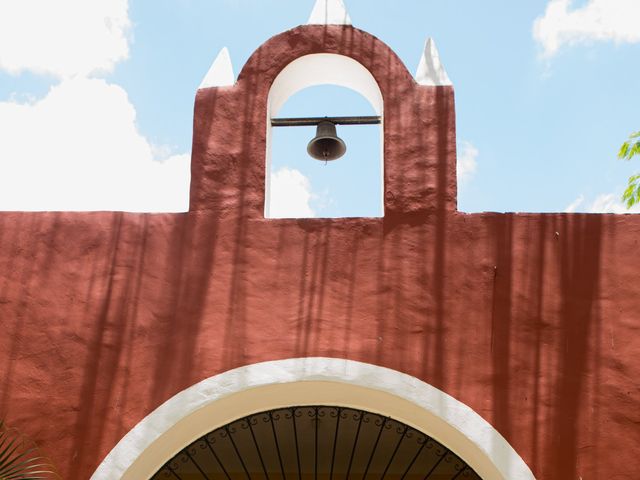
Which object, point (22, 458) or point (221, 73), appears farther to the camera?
point (221, 73)

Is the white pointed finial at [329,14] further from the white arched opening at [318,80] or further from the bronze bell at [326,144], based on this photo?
the bronze bell at [326,144]

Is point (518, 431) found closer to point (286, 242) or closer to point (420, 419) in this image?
point (420, 419)

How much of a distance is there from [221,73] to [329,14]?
2.73 ft

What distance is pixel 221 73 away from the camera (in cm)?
481

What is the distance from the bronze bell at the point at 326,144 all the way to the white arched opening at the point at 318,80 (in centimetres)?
31

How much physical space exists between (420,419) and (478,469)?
408 millimetres

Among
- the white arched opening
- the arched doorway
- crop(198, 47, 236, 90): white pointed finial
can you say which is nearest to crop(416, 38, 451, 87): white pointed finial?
the white arched opening

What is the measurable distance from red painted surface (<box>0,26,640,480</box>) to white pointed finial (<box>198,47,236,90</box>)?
0.56 m

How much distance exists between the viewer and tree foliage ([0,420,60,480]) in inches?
149

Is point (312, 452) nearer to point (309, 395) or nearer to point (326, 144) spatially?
point (309, 395)

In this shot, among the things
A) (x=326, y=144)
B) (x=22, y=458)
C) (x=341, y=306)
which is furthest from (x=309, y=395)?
(x=326, y=144)

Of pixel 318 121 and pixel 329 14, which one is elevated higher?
pixel 329 14

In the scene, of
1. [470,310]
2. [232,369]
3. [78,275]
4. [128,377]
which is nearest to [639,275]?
[470,310]

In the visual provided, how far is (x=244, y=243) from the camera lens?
4285 mm
